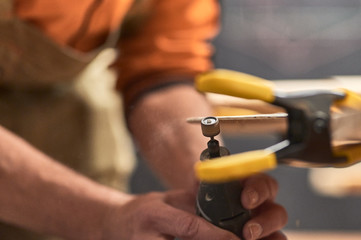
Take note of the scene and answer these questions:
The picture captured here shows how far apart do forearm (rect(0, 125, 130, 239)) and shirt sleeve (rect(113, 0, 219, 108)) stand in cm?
21

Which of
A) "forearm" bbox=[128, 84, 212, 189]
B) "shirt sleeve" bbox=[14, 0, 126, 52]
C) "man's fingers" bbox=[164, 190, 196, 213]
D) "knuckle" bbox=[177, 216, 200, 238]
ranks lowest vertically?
"knuckle" bbox=[177, 216, 200, 238]

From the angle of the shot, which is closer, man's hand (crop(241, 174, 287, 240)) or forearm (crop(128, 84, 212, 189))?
man's hand (crop(241, 174, 287, 240))

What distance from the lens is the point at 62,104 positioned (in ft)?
2.06

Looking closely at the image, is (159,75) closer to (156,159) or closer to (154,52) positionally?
(154,52)

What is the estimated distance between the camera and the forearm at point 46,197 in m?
0.43

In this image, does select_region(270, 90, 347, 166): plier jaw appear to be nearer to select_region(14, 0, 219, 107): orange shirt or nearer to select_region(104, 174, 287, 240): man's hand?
select_region(104, 174, 287, 240): man's hand

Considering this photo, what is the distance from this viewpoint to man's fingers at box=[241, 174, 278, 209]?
362 millimetres

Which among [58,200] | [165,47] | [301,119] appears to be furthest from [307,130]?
[165,47]

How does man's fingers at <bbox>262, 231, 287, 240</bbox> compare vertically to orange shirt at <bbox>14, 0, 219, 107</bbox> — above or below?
below

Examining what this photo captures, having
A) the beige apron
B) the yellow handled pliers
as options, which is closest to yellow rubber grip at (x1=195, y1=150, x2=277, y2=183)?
the yellow handled pliers

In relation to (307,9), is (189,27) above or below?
below

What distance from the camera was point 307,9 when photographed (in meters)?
1.31

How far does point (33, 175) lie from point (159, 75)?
25 cm

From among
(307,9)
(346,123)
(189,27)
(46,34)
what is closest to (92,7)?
(46,34)
